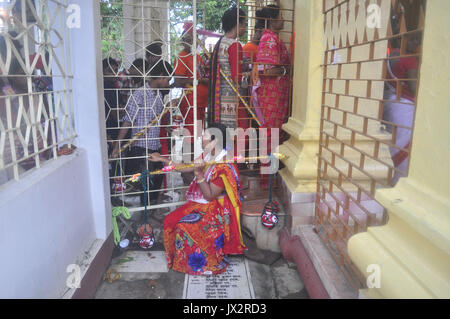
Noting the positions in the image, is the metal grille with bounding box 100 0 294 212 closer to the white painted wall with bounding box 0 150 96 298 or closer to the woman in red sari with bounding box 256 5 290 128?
the woman in red sari with bounding box 256 5 290 128

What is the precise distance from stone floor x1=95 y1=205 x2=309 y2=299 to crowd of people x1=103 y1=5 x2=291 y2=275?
0.47ft

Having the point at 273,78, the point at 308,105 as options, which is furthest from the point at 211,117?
the point at 308,105

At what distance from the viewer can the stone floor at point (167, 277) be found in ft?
9.12

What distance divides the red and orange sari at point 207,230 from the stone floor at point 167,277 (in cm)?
13

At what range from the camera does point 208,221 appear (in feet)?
10.1

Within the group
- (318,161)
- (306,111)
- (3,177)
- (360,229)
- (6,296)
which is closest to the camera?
(6,296)

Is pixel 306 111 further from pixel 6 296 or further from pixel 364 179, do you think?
pixel 6 296

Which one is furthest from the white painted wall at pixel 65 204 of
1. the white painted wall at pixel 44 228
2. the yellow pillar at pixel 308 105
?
the yellow pillar at pixel 308 105

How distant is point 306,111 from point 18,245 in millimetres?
2259

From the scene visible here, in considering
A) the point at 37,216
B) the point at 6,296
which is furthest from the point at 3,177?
the point at 6,296

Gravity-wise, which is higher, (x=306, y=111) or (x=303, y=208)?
(x=306, y=111)

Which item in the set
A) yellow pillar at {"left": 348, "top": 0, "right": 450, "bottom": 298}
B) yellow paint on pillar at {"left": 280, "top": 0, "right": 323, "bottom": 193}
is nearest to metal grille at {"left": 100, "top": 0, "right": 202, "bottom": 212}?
yellow paint on pillar at {"left": 280, "top": 0, "right": 323, "bottom": 193}

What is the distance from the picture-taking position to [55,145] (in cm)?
251

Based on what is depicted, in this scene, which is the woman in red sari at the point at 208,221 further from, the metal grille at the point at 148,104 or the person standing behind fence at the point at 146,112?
the person standing behind fence at the point at 146,112
